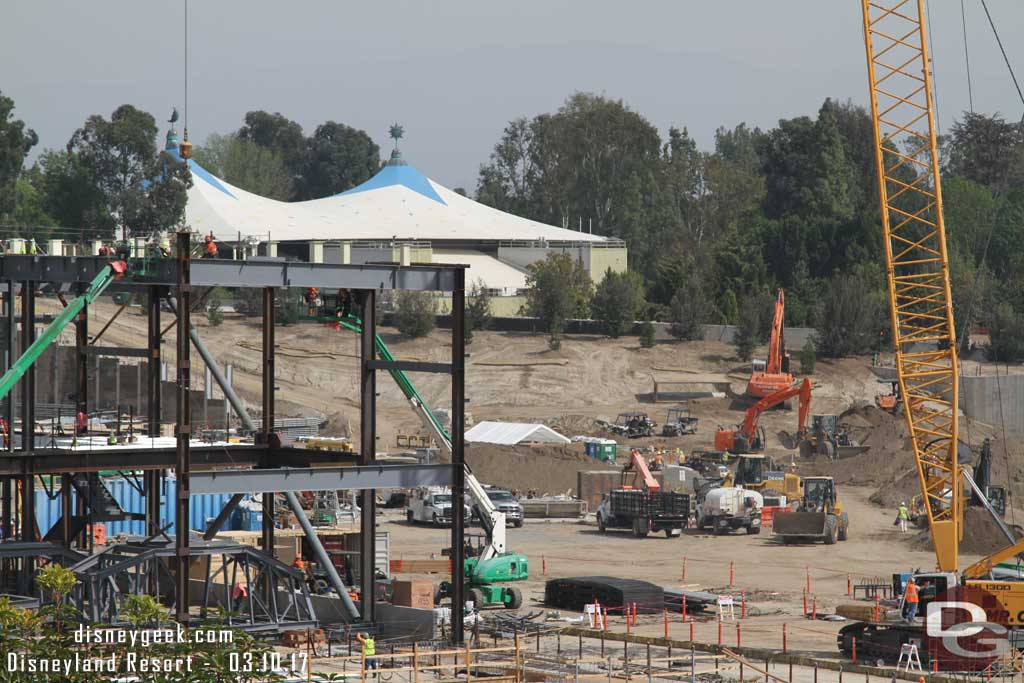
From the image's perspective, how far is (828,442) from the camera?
84.4 metres

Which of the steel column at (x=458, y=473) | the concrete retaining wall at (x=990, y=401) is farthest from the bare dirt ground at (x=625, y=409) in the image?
the steel column at (x=458, y=473)

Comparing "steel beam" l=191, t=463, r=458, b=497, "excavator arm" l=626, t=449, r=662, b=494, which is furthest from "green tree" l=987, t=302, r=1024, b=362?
Result: "steel beam" l=191, t=463, r=458, b=497

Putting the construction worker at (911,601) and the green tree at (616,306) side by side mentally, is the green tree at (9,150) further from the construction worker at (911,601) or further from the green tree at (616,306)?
the construction worker at (911,601)

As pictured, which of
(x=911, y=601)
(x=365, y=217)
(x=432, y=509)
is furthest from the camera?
(x=365, y=217)

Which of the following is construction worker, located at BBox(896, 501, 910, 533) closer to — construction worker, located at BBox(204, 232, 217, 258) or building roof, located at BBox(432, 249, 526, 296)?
construction worker, located at BBox(204, 232, 217, 258)

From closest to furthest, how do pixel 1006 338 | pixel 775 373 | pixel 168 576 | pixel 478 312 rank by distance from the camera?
pixel 168 576 < pixel 775 373 < pixel 1006 338 < pixel 478 312

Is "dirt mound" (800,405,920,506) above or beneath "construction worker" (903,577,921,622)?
above

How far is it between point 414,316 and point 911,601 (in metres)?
76.9

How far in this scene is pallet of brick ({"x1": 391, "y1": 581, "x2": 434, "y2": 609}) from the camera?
A: 4362cm

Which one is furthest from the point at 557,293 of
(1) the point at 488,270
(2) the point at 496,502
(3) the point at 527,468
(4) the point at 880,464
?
(2) the point at 496,502

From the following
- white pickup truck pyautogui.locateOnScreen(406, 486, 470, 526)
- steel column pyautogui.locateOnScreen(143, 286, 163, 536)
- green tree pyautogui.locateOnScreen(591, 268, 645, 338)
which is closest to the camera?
steel column pyautogui.locateOnScreen(143, 286, 163, 536)

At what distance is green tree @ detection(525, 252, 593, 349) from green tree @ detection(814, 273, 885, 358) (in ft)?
55.6

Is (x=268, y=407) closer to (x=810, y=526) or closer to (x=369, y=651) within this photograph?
(x=369, y=651)

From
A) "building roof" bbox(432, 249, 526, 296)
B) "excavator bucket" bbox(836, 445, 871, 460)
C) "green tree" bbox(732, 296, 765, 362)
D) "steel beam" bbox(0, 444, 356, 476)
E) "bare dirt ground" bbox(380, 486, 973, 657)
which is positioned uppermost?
"building roof" bbox(432, 249, 526, 296)
